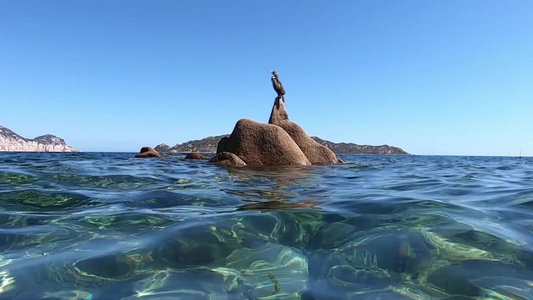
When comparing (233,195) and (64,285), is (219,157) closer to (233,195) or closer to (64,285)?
(233,195)

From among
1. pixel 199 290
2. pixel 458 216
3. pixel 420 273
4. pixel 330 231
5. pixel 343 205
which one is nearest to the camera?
pixel 199 290

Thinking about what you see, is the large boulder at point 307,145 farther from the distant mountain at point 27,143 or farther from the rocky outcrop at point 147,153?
the distant mountain at point 27,143

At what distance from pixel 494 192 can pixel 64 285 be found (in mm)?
5880

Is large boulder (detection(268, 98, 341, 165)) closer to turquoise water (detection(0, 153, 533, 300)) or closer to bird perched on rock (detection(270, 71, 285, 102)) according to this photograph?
bird perched on rock (detection(270, 71, 285, 102))

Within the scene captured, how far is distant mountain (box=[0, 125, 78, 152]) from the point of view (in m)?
138

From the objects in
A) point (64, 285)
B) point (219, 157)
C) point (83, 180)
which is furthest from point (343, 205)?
point (219, 157)

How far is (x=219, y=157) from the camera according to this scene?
1257cm

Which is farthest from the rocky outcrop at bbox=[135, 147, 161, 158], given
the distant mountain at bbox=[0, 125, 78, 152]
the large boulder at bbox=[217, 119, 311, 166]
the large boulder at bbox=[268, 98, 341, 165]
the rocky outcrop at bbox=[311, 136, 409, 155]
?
the distant mountain at bbox=[0, 125, 78, 152]

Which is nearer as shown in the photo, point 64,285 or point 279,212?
point 64,285

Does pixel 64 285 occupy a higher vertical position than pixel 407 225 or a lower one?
lower

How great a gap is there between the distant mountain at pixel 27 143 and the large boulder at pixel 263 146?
6057 inches

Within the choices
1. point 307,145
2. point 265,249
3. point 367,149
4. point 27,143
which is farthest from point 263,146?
point 27,143

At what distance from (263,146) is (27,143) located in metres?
174

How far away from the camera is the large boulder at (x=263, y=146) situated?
521 inches
